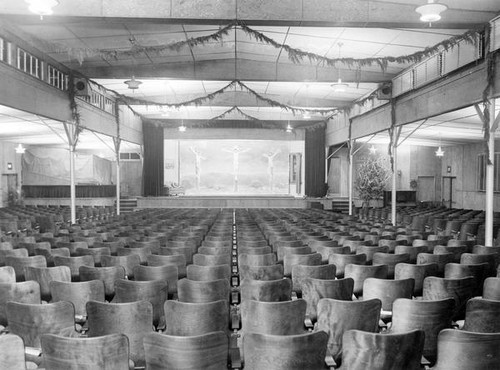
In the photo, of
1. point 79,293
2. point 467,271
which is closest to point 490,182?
point 467,271

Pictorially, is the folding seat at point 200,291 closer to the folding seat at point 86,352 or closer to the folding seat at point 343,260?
the folding seat at point 86,352

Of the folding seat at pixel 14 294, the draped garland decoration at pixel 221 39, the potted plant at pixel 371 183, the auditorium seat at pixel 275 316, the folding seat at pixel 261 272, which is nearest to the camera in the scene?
the auditorium seat at pixel 275 316

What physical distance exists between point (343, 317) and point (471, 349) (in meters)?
0.93

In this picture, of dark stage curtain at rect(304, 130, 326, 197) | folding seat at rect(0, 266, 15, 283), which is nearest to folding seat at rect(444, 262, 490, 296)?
folding seat at rect(0, 266, 15, 283)

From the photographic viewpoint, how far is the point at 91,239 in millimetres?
7668

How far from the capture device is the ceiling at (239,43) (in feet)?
29.5

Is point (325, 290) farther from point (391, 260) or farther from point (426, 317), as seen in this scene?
point (391, 260)

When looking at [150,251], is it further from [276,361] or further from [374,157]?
[374,157]

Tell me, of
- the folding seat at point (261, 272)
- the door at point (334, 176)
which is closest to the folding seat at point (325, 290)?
the folding seat at point (261, 272)

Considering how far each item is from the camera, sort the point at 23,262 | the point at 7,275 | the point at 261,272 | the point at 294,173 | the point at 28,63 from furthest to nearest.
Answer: the point at 294,173 < the point at 28,63 < the point at 23,262 < the point at 261,272 < the point at 7,275

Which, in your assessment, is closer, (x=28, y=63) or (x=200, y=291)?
(x=200, y=291)

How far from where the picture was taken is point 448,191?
21.9m

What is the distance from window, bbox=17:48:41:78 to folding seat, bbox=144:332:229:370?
1067 cm

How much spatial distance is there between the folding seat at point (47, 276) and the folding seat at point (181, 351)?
2.58 metres
